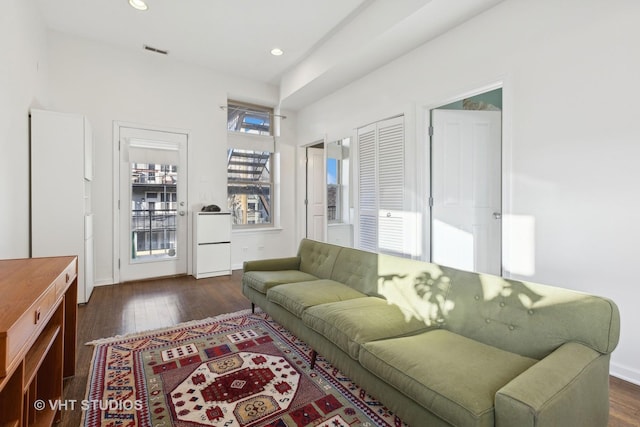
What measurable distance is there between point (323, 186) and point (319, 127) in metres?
1.00

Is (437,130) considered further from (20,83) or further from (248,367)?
(20,83)

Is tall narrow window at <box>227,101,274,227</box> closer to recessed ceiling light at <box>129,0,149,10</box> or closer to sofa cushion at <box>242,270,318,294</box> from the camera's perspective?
recessed ceiling light at <box>129,0,149,10</box>

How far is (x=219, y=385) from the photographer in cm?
195

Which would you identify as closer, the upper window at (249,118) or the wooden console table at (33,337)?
the wooden console table at (33,337)

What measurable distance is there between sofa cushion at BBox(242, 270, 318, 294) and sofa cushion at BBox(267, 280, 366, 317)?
15 centimetres

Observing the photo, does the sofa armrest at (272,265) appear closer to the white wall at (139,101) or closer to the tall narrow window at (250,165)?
the white wall at (139,101)

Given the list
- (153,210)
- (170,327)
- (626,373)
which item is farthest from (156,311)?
(626,373)

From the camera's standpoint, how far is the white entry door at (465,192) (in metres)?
3.42

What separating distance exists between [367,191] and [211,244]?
7.98ft

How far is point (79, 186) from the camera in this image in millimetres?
3398

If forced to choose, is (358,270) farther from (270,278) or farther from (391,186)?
(391,186)

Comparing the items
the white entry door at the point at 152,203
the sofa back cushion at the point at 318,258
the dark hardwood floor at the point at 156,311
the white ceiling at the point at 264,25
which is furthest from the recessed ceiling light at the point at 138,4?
the dark hardwood floor at the point at 156,311

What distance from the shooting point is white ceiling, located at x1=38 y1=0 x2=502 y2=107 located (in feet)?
9.94

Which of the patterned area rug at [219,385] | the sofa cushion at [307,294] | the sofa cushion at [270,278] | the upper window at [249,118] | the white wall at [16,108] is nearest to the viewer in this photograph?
the patterned area rug at [219,385]
